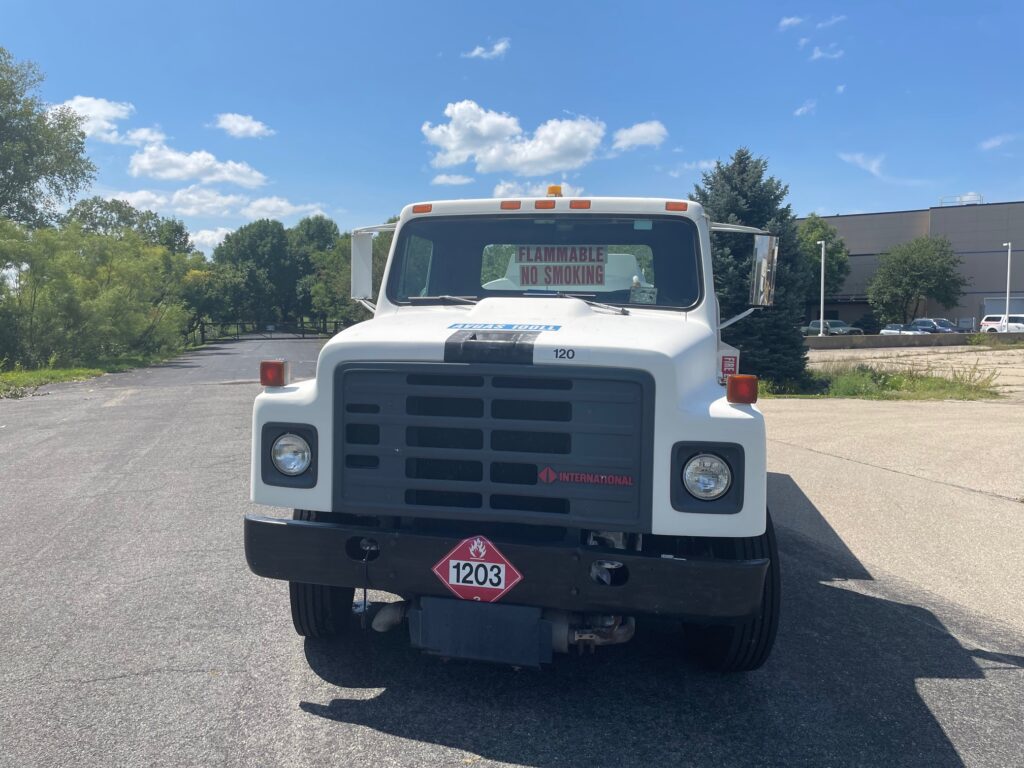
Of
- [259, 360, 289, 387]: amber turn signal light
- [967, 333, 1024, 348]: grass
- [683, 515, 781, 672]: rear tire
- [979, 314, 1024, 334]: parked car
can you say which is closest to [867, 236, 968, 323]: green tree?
[979, 314, 1024, 334]: parked car

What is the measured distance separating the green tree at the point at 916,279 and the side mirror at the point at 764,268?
2489 inches

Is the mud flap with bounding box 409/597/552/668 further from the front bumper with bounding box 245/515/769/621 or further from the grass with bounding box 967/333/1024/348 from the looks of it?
the grass with bounding box 967/333/1024/348

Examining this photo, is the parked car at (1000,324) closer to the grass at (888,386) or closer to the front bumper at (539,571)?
the grass at (888,386)

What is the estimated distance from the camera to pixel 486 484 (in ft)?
11.6

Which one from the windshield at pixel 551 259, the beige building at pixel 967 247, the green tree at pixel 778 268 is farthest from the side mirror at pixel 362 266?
the beige building at pixel 967 247

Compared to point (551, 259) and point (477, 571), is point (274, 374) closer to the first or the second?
point (477, 571)

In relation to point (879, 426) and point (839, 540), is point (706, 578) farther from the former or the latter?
point (879, 426)

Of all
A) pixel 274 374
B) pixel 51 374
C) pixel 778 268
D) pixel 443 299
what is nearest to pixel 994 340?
pixel 778 268

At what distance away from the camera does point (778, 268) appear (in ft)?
56.3

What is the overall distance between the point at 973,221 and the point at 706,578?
74597 millimetres

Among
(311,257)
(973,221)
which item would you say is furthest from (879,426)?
(311,257)

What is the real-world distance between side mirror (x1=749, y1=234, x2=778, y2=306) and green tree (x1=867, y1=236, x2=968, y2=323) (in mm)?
63209

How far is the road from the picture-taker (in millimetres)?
3389

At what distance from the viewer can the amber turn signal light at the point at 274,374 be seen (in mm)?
3924
